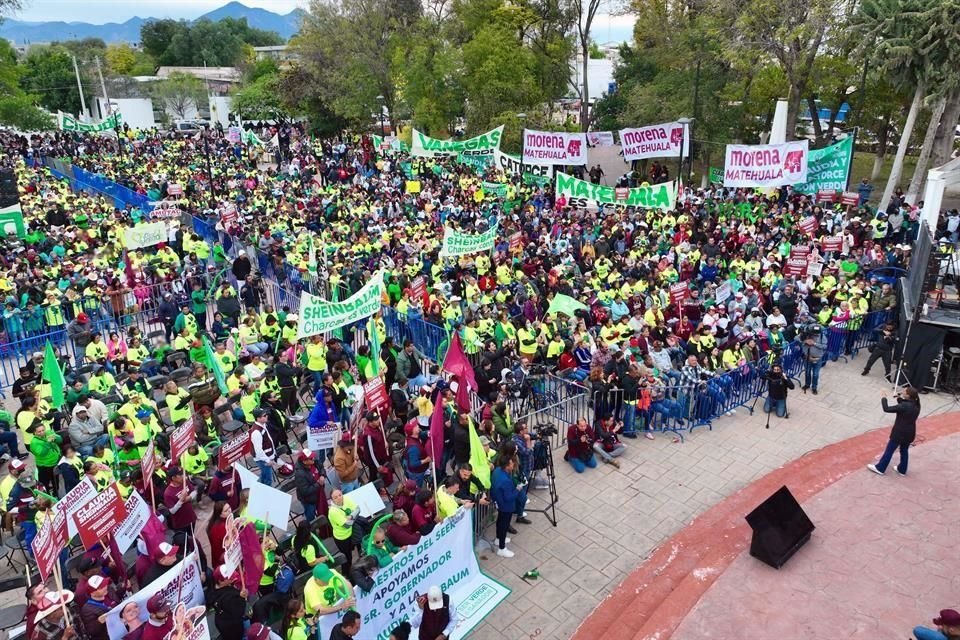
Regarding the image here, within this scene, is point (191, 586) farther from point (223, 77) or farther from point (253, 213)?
point (223, 77)

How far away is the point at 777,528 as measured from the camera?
9.03m

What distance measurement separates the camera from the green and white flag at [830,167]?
21562 millimetres

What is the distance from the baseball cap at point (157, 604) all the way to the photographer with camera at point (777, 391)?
1055 centimetres

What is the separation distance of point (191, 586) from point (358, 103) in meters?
44.4

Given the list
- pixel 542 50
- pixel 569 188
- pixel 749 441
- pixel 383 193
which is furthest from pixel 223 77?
pixel 749 441

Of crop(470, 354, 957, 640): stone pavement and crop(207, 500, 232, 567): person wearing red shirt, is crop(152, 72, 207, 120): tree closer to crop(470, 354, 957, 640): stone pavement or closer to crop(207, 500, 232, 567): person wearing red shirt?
crop(470, 354, 957, 640): stone pavement

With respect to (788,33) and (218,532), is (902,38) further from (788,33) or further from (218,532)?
(218,532)

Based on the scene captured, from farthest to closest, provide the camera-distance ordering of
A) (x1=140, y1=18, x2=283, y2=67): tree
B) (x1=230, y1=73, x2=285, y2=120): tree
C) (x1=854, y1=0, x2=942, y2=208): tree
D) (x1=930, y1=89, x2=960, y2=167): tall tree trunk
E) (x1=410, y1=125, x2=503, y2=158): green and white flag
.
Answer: (x1=140, y1=18, x2=283, y2=67): tree → (x1=230, y1=73, x2=285, y2=120): tree → (x1=410, y1=125, x2=503, y2=158): green and white flag → (x1=930, y1=89, x2=960, y2=167): tall tree trunk → (x1=854, y1=0, x2=942, y2=208): tree

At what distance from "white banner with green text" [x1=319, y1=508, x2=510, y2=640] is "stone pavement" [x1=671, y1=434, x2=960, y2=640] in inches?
89.4

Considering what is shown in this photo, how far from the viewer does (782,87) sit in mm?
33406

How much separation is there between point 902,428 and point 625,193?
12970mm

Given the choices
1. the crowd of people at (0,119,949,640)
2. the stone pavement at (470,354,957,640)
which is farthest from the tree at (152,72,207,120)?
the stone pavement at (470,354,957,640)

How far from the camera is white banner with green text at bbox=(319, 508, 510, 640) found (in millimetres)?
7422

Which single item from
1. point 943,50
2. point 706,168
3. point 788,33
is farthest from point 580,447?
point 706,168
